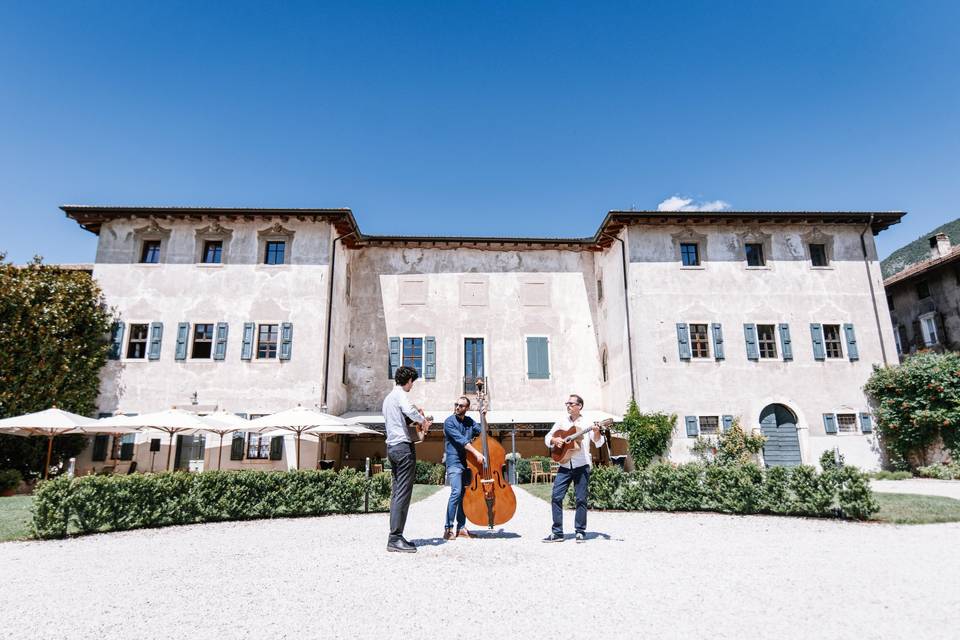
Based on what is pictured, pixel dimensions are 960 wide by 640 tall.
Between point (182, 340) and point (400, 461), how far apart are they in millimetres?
14798

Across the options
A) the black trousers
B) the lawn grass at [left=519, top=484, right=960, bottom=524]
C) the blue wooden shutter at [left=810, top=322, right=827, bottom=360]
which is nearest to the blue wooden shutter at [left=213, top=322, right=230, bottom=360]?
the black trousers

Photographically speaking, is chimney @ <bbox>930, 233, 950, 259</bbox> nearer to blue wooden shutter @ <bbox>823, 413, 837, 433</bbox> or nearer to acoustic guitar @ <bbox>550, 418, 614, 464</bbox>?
blue wooden shutter @ <bbox>823, 413, 837, 433</bbox>

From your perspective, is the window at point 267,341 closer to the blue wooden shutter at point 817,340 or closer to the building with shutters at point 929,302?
the blue wooden shutter at point 817,340

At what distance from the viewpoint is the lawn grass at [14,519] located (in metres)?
7.57

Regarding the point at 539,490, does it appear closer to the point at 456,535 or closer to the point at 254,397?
the point at 456,535

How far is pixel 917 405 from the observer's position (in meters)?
16.5

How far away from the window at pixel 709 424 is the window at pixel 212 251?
58.1 ft

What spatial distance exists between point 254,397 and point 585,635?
1588 centimetres

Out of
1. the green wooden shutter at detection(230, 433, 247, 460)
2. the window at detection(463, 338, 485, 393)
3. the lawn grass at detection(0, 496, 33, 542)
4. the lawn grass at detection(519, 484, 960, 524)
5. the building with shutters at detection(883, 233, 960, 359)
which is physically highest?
the building with shutters at detection(883, 233, 960, 359)

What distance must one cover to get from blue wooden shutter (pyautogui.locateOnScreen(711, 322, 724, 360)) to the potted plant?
21.3 meters

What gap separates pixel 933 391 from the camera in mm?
16250

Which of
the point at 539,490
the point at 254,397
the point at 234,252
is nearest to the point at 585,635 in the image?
the point at 539,490

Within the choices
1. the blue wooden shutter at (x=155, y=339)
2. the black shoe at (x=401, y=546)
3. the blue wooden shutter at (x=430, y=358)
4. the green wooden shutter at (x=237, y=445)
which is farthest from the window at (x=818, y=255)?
the blue wooden shutter at (x=155, y=339)

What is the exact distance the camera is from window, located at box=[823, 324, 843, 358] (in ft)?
58.8
